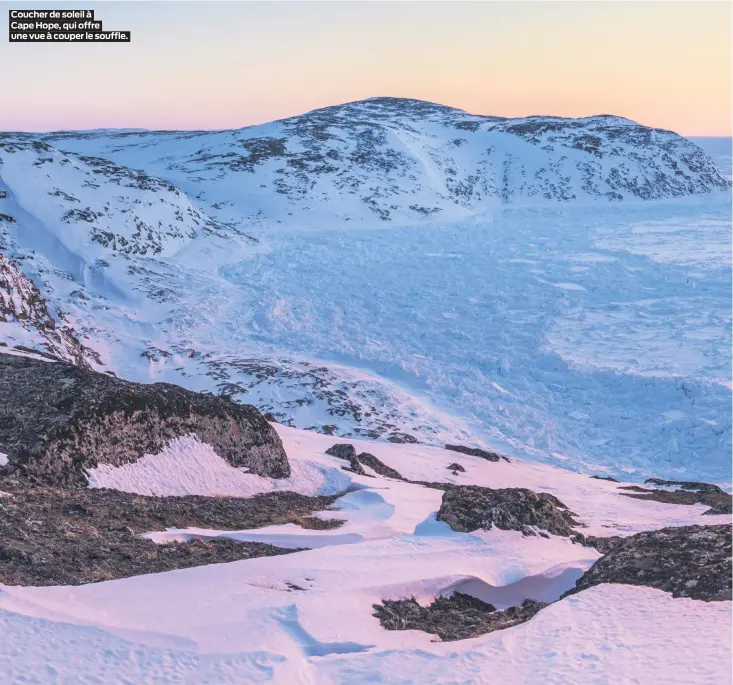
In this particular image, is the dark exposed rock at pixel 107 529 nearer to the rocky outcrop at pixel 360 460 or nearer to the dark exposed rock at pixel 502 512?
the dark exposed rock at pixel 502 512

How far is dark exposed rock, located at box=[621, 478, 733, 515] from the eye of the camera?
16.8 meters

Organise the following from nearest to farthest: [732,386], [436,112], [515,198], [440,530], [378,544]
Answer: [378,544] → [440,530] → [732,386] → [515,198] → [436,112]

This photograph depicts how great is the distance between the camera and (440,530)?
10203 mm

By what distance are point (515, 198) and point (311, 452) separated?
5957 centimetres

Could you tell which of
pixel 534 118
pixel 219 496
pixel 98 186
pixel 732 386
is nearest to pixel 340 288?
pixel 98 186

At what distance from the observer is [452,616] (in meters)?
7.69

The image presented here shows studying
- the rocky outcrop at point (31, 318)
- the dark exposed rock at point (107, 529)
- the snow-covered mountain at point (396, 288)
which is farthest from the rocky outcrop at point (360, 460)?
the rocky outcrop at point (31, 318)

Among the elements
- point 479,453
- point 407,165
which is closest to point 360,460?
point 479,453

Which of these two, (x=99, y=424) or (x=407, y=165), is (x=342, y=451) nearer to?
(x=99, y=424)

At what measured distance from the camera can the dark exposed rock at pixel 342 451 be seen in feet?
52.2

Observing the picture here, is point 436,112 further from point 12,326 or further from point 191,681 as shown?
point 191,681

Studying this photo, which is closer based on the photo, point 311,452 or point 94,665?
point 94,665

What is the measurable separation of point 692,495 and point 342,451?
27.6 ft

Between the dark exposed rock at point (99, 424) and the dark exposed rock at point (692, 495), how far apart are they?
8.70 m
